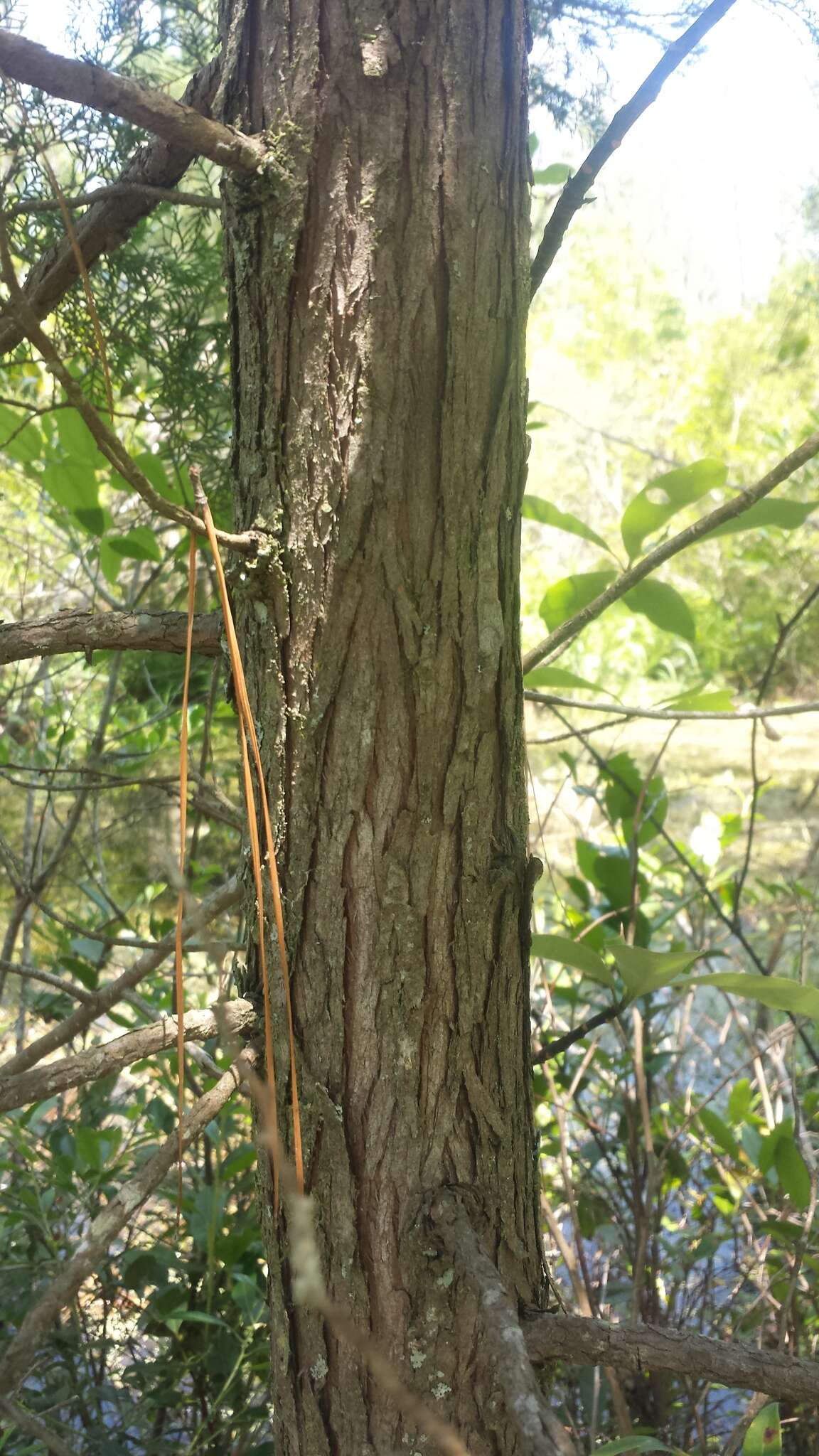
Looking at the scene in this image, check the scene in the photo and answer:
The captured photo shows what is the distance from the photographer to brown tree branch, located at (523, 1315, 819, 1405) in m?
0.60

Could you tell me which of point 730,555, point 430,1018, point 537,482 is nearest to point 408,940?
point 430,1018

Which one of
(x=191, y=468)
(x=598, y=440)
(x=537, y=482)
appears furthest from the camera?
(x=537, y=482)

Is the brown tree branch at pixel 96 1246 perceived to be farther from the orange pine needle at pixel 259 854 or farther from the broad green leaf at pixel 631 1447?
the broad green leaf at pixel 631 1447

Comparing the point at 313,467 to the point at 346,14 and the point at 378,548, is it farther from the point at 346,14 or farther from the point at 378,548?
the point at 346,14

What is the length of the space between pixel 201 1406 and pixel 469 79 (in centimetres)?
133

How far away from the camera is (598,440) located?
33.1ft

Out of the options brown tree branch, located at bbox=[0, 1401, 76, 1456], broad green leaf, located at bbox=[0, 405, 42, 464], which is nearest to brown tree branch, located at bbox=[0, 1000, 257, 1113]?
brown tree branch, located at bbox=[0, 1401, 76, 1456]

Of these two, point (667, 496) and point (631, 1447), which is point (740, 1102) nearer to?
point (631, 1447)

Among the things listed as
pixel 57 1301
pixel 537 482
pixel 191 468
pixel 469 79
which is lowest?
pixel 57 1301

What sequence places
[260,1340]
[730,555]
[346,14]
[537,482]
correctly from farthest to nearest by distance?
[537,482] < [730,555] < [260,1340] < [346,14]

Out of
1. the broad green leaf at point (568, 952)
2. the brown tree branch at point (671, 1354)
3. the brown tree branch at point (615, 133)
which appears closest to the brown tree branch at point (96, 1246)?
→ the brown tree branch at point (671, 1354)

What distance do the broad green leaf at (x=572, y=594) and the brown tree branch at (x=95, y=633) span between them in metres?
0.53

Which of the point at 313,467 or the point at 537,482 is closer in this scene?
the point at 313,467

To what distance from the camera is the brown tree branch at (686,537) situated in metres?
0.86
